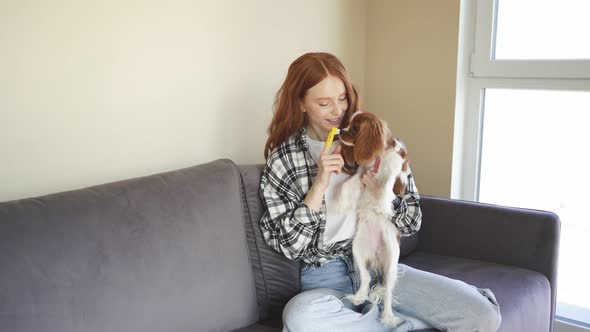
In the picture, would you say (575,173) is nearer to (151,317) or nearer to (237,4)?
(237,4)

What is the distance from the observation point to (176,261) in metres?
1.53

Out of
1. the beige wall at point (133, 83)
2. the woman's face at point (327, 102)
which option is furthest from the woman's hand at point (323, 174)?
the beige wall at point (133, 83)

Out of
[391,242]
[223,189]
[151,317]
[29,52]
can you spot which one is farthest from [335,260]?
[29,52]

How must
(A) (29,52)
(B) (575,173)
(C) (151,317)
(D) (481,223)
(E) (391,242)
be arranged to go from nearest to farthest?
(C) (151,317) → (A) (29,52) → (E) (391,242) → (D) (481,223) → (B) (575,173)

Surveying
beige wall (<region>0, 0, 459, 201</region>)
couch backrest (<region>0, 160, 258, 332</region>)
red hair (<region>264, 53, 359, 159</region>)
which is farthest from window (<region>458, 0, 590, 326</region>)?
couch backrest (<region>0, 160, 258, 332</region>)

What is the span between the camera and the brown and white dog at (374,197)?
1.62 m

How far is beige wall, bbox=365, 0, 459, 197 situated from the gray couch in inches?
21.2

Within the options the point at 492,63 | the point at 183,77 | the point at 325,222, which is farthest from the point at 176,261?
the point at 492,63

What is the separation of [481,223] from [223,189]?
41.5 inches

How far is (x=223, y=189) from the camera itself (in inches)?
68.2

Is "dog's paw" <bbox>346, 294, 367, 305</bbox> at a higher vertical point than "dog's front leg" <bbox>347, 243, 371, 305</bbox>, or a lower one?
lower

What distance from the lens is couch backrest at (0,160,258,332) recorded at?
1.27 m

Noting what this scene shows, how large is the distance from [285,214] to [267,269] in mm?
185

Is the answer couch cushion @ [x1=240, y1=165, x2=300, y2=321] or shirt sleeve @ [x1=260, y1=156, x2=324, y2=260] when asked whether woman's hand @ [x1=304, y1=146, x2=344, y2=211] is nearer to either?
shirt sleeve @ [x1=260, y1=156, x2=324, y2=260]
